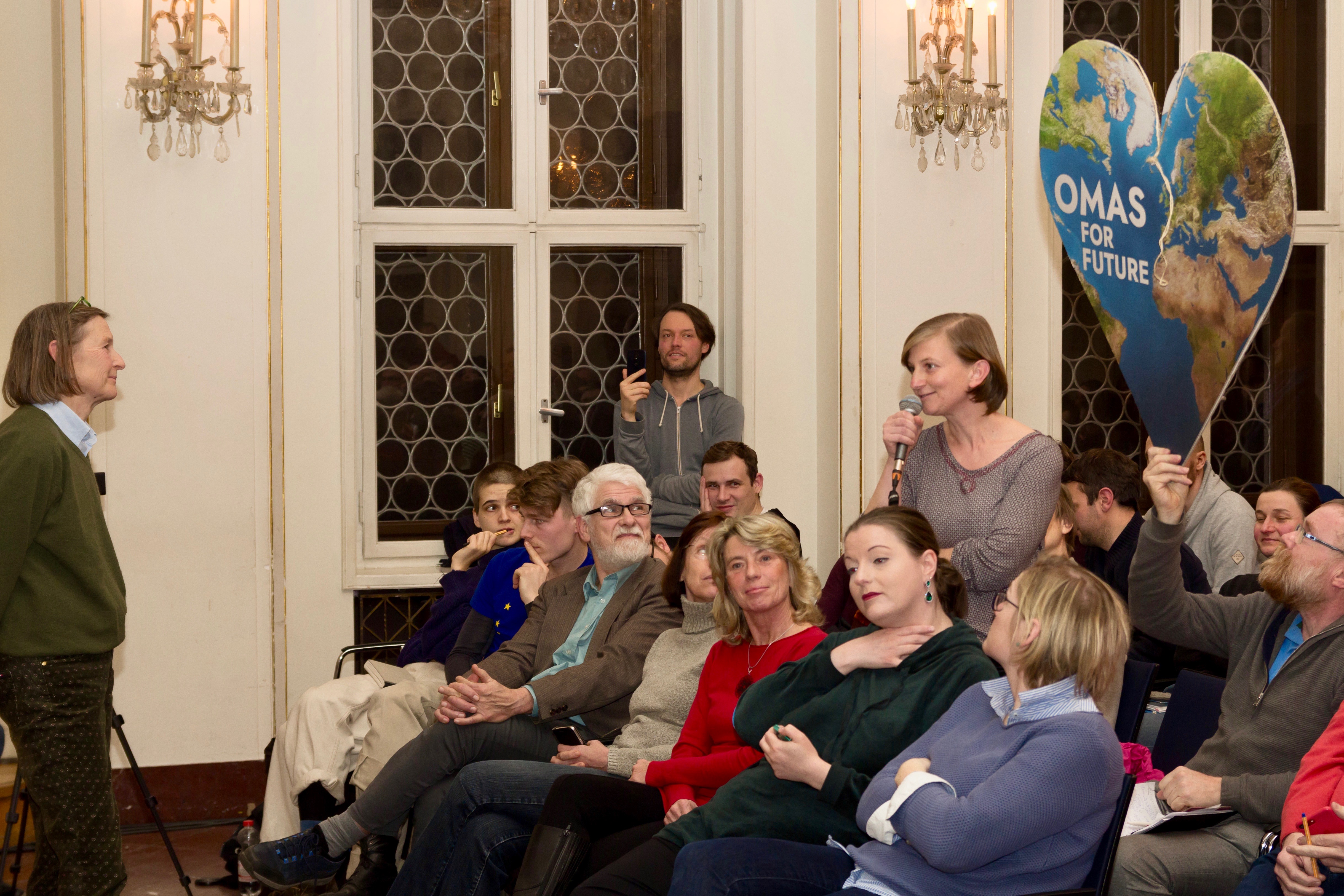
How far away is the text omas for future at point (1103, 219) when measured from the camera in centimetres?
303

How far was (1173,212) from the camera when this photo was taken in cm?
293

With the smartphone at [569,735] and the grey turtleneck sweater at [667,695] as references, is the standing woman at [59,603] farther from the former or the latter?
the grey turtleneck sweater at [667,695]

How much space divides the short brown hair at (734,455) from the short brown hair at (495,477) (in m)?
0.75

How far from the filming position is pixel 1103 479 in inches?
152

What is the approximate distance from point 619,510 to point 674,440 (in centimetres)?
134

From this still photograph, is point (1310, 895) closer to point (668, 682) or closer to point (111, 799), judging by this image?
point (668, 682)

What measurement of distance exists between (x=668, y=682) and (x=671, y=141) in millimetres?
2895

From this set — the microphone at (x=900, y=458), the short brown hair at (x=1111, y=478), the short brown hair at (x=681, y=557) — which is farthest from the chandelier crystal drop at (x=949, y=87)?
the short brown hair at (x=681, y=557)

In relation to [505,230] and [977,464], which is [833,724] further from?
[505,230]

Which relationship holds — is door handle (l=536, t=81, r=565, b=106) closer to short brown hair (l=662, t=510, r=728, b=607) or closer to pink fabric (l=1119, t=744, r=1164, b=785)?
short brown hair (l=662, t=510, r=728, b=607)

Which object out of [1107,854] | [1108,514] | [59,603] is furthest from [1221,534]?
[59,603]

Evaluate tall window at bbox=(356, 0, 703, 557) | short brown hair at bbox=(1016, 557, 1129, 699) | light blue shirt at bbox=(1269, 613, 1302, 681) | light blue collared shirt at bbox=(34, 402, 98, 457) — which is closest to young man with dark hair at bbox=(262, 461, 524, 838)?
tall window at bbox=(356, 0, 703, 557)

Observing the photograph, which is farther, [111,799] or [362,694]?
[362,694]

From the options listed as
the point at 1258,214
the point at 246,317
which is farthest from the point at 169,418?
the point at 1258,214
